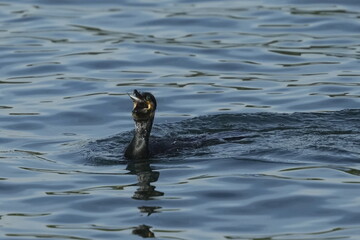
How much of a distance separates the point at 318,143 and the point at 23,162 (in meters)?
3.58

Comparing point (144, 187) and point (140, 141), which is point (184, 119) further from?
point (144, 187)

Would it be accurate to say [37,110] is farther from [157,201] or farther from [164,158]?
[157,201]

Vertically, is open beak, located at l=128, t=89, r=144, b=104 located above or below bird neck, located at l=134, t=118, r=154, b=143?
above

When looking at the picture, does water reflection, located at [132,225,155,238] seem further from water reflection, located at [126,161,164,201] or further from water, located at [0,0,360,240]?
water reflection, located at [126,161,164,201]

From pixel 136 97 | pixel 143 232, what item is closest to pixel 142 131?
pixel 136 97

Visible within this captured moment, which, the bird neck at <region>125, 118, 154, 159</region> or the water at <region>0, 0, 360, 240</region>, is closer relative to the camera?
the water at <region>0, 0, 360, 240</region>

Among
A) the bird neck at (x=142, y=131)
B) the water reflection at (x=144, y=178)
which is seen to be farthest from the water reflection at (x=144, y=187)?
the bird neck at (x=142, y=131)

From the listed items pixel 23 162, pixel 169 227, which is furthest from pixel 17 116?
pixel 169 227

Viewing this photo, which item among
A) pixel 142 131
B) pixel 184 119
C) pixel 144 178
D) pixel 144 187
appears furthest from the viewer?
pixel 184 119

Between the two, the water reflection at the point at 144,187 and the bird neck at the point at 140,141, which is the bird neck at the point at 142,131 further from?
the water reflection at the point at 144,187

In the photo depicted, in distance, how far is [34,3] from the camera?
24328 mm

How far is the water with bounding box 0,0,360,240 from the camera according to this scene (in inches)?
468

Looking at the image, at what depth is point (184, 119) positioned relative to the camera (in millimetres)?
16469

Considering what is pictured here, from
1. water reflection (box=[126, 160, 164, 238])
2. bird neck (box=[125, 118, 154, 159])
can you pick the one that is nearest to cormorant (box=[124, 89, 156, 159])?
bird neck (box=[125, 118, 154, 159])
